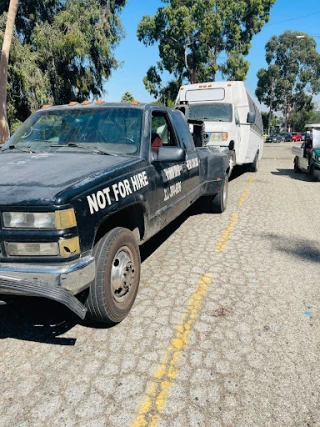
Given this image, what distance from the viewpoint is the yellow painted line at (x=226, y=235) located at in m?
5.00

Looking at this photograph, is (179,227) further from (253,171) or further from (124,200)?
(253,171)

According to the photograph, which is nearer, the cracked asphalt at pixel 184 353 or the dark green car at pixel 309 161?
the cracked asphalt at pixel 184 353

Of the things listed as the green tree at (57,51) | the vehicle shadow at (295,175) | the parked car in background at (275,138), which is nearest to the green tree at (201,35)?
the green tree at (57,51)

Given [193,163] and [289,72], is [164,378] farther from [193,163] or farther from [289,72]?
[289,72]

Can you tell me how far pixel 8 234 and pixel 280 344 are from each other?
7.30ft

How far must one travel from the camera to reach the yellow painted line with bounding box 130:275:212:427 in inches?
82.7

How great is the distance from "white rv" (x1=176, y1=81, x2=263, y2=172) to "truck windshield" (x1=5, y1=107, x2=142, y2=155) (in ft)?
18.8

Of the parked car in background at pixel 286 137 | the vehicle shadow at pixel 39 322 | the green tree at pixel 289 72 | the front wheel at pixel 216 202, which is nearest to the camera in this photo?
the vehicle shadow at pixel 39 322

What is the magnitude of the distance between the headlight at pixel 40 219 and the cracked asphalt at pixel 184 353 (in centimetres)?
107

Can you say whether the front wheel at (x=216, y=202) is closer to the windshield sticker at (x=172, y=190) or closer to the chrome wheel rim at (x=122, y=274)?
the windshield sticker at (x=172, y=190)

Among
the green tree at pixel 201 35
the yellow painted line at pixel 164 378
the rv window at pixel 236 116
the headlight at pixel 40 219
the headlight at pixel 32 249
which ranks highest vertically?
the green tree at pixel 201 35

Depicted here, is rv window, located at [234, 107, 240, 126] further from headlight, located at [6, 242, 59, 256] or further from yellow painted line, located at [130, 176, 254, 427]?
headlight, located at [6, 242, 59, 256]

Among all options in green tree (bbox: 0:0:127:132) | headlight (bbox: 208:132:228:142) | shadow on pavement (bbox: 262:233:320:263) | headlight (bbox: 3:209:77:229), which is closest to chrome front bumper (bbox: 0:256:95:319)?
headlight (bbox: 3:209:77:229)

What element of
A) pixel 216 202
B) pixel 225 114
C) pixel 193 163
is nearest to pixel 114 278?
pixel 193 163
